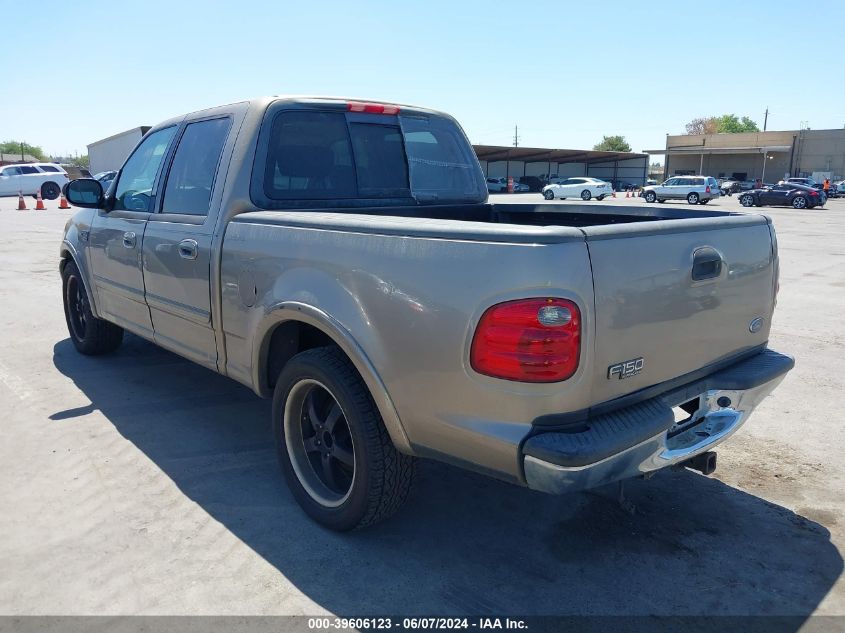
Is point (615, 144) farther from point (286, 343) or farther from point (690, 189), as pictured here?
point (286, 343)

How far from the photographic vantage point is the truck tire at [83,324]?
18.6 feet

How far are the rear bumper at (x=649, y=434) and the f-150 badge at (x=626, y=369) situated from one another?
149 millimetres

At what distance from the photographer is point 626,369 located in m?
2.42

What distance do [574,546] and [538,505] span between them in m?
0.41

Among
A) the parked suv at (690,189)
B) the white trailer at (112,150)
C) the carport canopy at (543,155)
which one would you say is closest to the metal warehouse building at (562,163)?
the carport canopy at (543,155)

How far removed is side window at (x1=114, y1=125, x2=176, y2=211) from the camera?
14.5ft

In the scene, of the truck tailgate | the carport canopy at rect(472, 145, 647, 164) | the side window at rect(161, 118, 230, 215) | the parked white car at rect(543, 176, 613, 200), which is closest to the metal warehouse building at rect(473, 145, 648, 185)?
the carport canopy at rect(472, 145, 647, 164)

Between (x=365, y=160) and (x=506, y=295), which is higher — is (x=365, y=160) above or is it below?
above

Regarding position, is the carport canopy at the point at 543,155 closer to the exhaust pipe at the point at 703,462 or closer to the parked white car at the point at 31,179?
the parked white car at the point at 31,179

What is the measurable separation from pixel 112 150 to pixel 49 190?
55.8 ft

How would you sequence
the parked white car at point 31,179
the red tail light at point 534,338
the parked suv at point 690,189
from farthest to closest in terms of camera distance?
the parked suv at point 690,189
the parked white car at point 31,179
the red tail light at point 534,338

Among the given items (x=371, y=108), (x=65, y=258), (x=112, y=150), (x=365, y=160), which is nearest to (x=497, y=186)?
(x=112, y=150)

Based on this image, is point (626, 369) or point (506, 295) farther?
point (626, 369)

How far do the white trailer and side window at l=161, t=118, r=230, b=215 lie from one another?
43.4m
